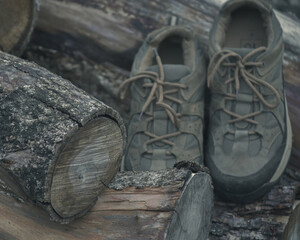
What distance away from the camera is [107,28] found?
3.02m

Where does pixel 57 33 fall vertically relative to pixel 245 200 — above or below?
above

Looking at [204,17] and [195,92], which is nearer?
[195,92]

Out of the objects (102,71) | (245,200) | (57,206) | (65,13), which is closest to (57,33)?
(65,13)

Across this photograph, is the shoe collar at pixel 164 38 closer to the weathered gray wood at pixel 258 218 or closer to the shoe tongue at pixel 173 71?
the shoe tongue at pixel 173 71

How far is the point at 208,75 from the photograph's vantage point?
2584 millimetres

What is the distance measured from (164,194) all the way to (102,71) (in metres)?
1.60

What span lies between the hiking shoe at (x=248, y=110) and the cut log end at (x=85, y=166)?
2.79 feet

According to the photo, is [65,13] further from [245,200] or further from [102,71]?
[245,200]

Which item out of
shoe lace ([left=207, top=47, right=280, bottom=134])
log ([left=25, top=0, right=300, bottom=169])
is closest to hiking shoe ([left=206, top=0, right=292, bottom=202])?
shoe lace ([left=207, top=47, right=280, bottom=134])

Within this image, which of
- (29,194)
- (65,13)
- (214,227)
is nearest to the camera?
(29,194)

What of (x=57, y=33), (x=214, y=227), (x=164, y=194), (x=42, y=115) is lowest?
(x=214, y=227)

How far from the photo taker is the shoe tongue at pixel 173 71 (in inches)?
102

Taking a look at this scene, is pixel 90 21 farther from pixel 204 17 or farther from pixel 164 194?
pixel 164 194

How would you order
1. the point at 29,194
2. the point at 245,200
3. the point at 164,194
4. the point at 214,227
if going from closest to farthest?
the point at 29,194 < the point at 164,194 < the point at 214,227 < the point at 245,200
